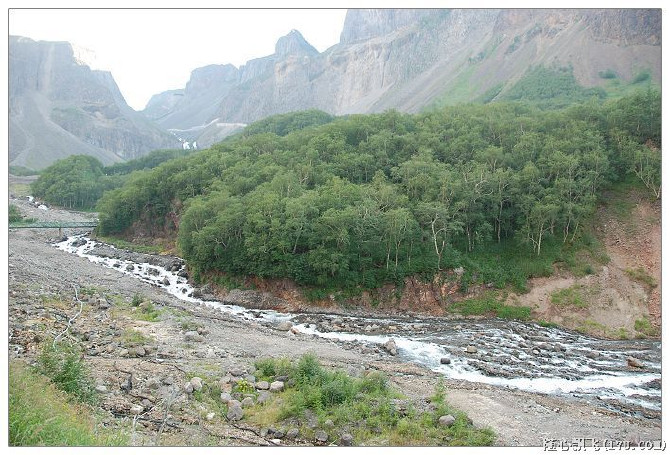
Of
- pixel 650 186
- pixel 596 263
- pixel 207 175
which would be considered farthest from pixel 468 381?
pixel 207 175

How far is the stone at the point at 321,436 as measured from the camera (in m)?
14.7

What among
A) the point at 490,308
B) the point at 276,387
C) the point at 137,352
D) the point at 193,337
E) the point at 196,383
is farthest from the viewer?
the point at 490,308

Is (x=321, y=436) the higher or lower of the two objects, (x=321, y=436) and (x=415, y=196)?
the lower

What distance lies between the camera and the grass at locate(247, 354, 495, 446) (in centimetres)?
1512

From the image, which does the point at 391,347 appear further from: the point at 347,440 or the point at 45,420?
the point at 45,420

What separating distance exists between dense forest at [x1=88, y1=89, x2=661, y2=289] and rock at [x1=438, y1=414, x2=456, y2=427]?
21.3 metres

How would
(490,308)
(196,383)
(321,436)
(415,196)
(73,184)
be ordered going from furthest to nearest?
(73,184) < (415,196) < (490,308) < (196,383) < (321,436)

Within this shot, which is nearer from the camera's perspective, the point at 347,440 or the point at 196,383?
the point at 347,440

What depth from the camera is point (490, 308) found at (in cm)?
3688

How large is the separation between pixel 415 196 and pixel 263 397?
31356mm

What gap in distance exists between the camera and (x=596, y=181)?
4600 cm

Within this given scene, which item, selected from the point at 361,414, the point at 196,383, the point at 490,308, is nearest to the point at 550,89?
the point at 490,308

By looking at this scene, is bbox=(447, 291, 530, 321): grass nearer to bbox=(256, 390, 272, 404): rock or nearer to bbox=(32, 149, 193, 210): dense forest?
bbox=(256, 390, 272, 404): rock

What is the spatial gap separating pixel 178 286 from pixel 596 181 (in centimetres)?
4250
